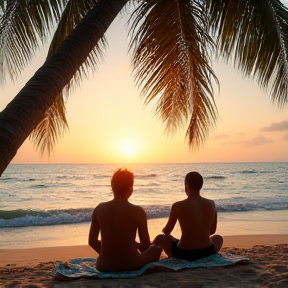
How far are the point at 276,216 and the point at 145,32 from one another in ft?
32.5

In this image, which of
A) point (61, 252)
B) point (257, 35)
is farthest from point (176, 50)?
point (61, 252)

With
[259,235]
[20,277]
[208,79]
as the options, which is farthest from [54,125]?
[259,235]

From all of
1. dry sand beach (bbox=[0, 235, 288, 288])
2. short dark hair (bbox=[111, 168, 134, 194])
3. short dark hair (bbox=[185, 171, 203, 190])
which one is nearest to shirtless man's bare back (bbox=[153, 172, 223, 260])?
short dark hair (bbox=[185, 171, 203, 190])

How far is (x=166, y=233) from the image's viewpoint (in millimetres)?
5520

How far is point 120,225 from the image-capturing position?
4.70m

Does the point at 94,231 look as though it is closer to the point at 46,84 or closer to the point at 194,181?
the point at 194,181

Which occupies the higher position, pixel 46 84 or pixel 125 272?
pixel 46 84

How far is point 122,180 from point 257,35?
12.0 ft

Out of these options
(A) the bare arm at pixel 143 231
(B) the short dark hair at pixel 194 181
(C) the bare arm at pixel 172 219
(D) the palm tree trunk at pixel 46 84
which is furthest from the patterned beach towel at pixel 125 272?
(D) the palm tree trunk at pixel 46 84

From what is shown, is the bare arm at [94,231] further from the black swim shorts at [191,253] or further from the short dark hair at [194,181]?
the short dark hair at [194,181]

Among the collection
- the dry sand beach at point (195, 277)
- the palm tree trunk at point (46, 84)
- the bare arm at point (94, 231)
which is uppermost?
the palm tree trunk at point (46, 84)

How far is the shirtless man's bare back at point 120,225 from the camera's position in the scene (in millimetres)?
4691

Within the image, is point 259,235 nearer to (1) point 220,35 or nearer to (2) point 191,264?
(1) point 220,35

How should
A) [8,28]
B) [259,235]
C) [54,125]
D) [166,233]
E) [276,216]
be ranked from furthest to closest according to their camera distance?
1. [276,216]
2. [259,235]
3. [54,125]
4. [8,28]
5. [166,233]
